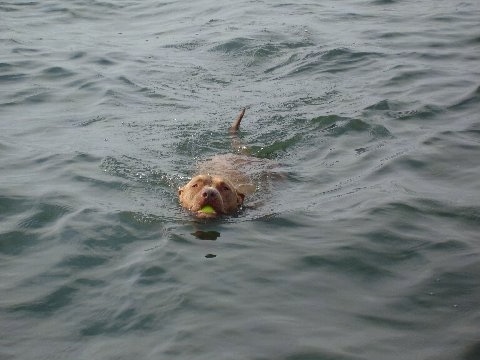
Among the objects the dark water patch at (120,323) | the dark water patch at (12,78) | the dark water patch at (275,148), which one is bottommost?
the dark water patch at (275,148)

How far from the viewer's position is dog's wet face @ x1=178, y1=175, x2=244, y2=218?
23.5ft

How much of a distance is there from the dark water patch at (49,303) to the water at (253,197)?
24mm

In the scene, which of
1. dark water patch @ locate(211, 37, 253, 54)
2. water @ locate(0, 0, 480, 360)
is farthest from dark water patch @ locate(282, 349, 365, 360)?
dark water patch @ locate(211, 37, 253, 54)

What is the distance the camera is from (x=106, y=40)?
49.3 feet

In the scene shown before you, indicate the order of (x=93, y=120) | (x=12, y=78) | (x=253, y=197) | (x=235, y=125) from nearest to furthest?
1. (x=253, y=197)
2. (x=235, y=125)
3. (x=93, y=120)
4. (x=12, y=78)

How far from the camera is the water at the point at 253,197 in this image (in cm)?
518

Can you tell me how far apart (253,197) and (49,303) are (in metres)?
2.85

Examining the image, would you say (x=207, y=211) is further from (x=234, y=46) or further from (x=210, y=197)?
(x=234, y=46)

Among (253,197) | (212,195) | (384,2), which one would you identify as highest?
(384,2)

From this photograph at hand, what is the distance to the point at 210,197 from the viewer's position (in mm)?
7141

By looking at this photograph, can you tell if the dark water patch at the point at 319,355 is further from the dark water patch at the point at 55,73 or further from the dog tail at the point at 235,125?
the dark water patch at the point at 55,73

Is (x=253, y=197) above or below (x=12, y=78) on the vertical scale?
below

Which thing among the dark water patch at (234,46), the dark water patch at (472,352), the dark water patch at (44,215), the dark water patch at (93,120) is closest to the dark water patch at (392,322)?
the dark water patch at (472,352)

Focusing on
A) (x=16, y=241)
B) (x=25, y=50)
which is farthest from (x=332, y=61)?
(x=16, y=241)
